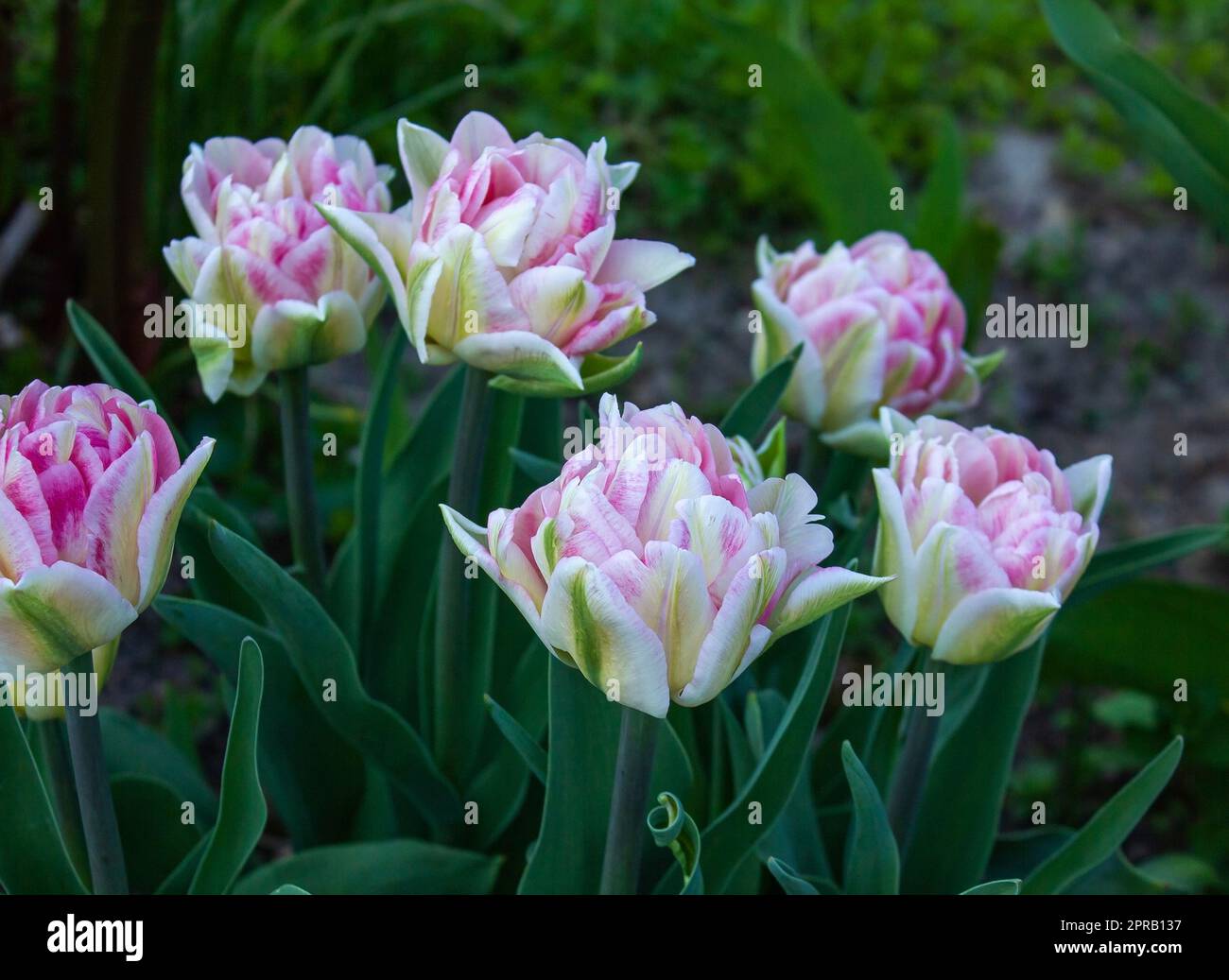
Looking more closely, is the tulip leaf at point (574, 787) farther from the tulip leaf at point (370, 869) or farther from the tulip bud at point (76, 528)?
the tulip bud at point (76, 528)

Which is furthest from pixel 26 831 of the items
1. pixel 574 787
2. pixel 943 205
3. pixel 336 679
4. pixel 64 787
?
pixel 943 205

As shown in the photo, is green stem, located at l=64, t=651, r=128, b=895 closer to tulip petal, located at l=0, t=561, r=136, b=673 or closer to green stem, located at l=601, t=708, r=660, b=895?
tulip petal, located at l=0, t=561, r=136, b=673

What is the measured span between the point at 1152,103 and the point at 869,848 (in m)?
0.63

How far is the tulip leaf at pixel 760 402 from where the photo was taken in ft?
2.75

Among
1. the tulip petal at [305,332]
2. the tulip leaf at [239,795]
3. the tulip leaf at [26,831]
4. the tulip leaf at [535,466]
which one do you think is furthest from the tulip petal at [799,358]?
the tulip leaf at [26,831]

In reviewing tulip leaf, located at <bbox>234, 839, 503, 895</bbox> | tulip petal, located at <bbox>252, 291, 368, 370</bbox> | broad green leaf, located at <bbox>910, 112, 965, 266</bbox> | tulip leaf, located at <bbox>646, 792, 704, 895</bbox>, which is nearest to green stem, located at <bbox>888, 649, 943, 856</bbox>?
tulip leaf, located at <bbox>646, 792, 704, 895</bbox>

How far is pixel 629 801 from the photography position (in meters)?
0.64

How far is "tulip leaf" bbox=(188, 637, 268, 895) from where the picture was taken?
64cm

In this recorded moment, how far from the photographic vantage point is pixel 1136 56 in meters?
1.00

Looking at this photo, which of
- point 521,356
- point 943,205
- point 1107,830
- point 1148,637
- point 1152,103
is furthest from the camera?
point 943,205

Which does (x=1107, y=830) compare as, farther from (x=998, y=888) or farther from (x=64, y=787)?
(x=64, y=787)

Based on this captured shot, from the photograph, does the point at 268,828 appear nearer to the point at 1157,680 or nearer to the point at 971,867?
the point at 971,867

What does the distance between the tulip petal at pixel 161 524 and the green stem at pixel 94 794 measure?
0.06 m

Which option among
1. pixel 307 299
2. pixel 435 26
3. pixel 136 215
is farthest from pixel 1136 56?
pixel 435 26
